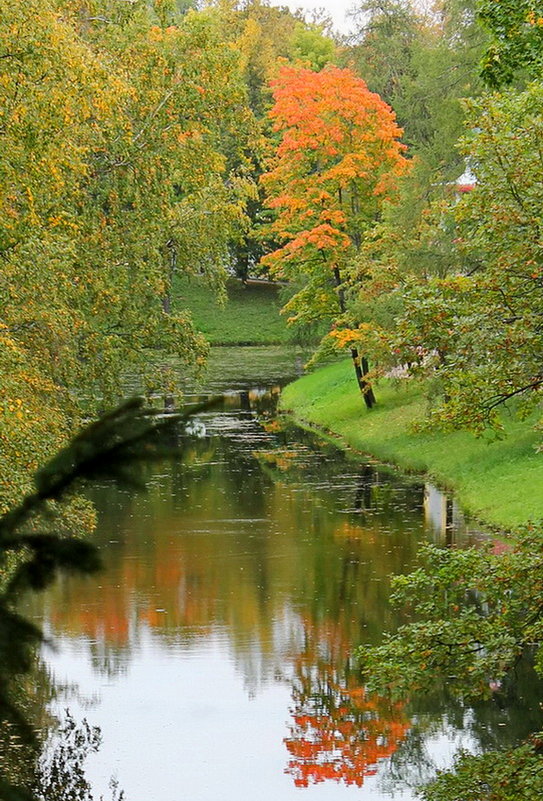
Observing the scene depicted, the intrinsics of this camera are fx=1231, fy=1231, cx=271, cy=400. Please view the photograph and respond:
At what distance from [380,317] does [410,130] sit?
13462 millimetres

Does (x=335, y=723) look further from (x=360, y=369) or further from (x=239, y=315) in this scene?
(x=239, y=315)

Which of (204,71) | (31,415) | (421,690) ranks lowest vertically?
(421,690)

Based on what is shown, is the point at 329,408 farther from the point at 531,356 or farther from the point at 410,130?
the point at 531,356

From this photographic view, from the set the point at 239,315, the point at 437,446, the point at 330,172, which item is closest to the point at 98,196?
the point at 437,446

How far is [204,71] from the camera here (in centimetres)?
2423

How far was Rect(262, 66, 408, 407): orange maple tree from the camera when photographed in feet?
122

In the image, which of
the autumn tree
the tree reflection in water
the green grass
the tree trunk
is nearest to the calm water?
the tree reflection in water

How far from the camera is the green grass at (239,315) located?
68562 millimetres

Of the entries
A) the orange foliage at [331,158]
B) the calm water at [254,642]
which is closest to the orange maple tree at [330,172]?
the orange foliage at [331,158]

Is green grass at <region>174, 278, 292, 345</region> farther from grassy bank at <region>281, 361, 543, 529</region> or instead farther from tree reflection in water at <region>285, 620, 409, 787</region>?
tree reflection in water at <region>285, 620, 409, 787</region>

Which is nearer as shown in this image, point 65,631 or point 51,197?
point 51,197

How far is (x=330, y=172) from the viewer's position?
3700 centimetres

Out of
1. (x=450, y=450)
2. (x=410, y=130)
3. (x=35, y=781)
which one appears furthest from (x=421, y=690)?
(x=410, y=130)

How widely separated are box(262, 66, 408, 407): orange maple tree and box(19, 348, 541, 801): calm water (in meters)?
9.42
